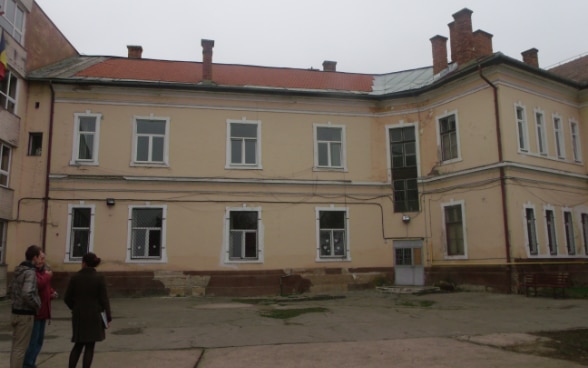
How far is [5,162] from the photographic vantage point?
17094 mm

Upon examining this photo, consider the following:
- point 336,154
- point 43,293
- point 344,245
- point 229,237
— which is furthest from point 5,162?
point 344,245

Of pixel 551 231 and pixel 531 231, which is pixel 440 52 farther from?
pixel 551 231

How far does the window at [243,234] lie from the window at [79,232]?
496cm

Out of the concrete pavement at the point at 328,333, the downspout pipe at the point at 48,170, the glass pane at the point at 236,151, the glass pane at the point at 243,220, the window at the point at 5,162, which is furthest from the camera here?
the glass pane at the point at 236,151

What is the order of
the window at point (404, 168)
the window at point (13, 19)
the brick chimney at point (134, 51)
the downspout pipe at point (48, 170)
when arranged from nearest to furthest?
the window at point (13, 19)
the downspout pipe at point (48, 170)
the window at point (404, 168)
the brick chimney at point (134, 51)

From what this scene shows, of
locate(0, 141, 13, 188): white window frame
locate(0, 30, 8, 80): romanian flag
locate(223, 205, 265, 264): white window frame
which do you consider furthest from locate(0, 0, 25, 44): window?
locate(223, 205, 265, 264): white window frame

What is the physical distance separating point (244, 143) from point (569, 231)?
13206mm

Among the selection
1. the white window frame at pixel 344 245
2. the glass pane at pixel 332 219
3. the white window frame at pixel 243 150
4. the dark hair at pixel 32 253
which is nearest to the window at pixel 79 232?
the white window frame at pixel 243 150

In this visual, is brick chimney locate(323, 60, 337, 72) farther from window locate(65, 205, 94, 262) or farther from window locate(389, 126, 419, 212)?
window locate(65, 205, 94, 262)

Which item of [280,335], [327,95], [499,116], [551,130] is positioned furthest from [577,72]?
[280,335]

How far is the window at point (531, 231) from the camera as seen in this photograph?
17.1m

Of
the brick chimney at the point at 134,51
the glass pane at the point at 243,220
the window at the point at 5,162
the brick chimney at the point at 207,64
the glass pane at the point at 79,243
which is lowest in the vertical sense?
the glass pane at the point at 79,243

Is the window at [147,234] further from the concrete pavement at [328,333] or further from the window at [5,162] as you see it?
the window at [5,162]

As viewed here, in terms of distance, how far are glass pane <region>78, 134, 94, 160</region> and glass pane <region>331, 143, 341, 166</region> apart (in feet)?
30.9
